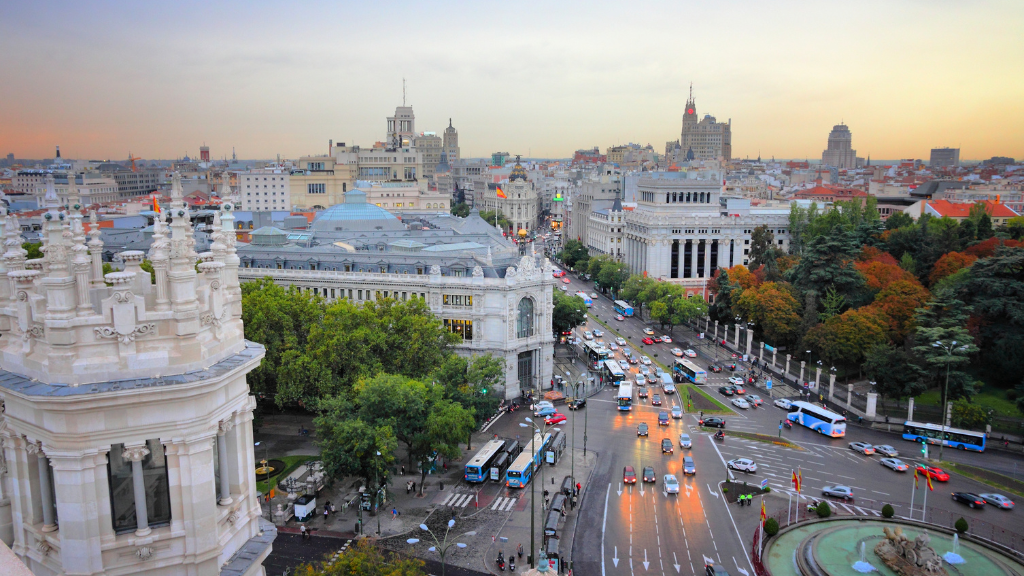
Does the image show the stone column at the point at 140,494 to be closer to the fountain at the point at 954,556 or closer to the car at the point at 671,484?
the car at the point at 671,484

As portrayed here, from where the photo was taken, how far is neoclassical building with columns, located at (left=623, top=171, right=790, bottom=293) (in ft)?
417

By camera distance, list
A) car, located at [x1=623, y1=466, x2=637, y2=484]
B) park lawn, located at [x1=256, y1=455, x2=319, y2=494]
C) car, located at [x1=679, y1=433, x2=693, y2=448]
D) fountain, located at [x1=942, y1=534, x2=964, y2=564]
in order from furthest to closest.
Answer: car, located at [x1=679, y1=433, x2=693, y2=448] → car, located at [x1=623, y1=466, x2=637, y2=484] → park lawn, located at [x1=256, y1=455, x2=319, y2=494] → fountain, located at [x1=942, y1=534, x2=964, y2=564]

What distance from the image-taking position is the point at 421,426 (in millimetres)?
50719

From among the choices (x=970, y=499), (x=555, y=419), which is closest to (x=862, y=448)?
(x=970, y=499)

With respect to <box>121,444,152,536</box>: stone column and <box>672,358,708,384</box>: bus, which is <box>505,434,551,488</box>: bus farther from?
<box>121,444,152,536</box>: stone column

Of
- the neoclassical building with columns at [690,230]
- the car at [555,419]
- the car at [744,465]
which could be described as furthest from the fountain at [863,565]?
the neoclassical building with columns at [690,230]

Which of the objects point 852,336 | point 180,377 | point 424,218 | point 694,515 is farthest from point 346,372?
point 424,218

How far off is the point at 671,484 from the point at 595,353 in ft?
120

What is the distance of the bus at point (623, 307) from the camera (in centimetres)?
11450

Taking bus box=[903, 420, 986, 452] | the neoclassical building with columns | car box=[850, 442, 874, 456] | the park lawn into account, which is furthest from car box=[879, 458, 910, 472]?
the neoclassical building with columns

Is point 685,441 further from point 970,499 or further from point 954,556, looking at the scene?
point 954,556

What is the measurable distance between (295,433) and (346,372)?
7987 millimetres

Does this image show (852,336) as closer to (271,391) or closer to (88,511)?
(271,391)

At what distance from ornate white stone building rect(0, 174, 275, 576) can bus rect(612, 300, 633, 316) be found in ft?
330
